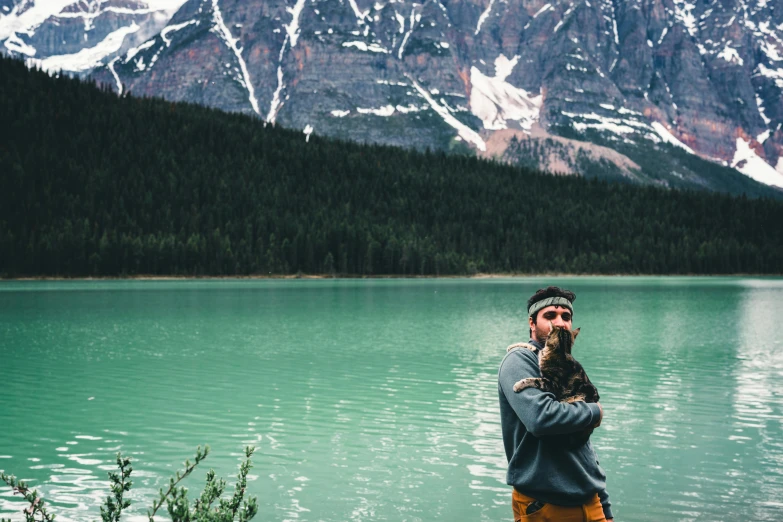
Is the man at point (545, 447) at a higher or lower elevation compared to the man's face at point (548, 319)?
lower

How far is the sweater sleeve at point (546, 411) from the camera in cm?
862

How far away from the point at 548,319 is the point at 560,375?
2.25ft

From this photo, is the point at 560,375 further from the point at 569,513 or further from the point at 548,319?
the point at 569,513

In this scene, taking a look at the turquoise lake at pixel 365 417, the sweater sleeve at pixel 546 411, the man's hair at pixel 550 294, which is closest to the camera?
the sweater sleeve at pixel 546 411

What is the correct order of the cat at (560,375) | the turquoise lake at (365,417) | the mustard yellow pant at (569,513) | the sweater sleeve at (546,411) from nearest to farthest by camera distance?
the sweater sleeve at (546,411)
the cat at (560,375)
the mustard yellow pant at (569,513)
the turquoise lake at (365,417)

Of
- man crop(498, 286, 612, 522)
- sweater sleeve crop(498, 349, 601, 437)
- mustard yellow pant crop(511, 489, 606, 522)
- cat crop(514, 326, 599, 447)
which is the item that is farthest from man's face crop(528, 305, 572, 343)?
mustard yellow pant crop(511, 489, 606, 522)

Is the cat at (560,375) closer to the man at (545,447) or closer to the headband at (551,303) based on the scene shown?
the man at (545,447)

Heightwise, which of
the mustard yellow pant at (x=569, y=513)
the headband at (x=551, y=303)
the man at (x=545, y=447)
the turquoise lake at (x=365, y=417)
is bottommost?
the turquoise lake at (x=365, y=417)

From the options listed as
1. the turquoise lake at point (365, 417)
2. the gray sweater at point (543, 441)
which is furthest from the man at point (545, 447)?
the turquoise lake at point (365, 417)

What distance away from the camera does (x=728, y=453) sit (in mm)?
23562

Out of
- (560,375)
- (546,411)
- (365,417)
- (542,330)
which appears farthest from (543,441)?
(365,417)

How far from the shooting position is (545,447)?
9141 mm

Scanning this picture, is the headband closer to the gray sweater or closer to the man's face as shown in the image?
the man's face

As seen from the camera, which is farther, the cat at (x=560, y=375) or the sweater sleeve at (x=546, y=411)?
the cat at (x=560, y=375)
